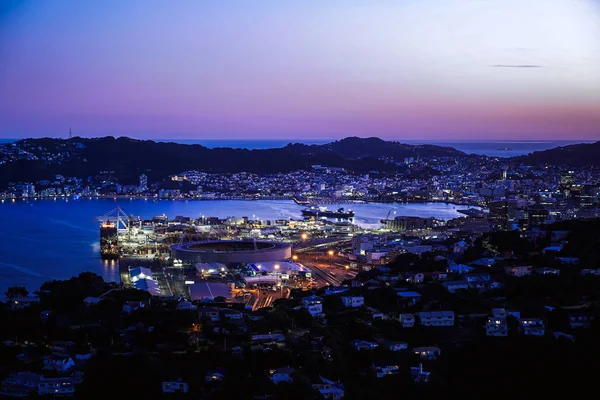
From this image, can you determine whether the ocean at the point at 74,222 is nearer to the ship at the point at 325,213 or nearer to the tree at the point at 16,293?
the ship at the point at 325,213

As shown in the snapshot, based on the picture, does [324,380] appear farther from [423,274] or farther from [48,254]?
[48,254]

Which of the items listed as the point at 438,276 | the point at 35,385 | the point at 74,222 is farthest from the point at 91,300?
the point at 74,222

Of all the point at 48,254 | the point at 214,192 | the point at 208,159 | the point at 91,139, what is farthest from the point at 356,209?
the point at 91,139

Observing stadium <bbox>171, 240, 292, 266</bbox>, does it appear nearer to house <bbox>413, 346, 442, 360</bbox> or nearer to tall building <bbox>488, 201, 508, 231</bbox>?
house <bbox>413, 346, 442, 360</bbox>

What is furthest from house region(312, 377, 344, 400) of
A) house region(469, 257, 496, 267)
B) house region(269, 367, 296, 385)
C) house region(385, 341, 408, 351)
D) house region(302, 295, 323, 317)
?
house region(469, 257, 496, 267)

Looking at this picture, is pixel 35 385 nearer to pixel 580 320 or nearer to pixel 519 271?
pixel 580 320

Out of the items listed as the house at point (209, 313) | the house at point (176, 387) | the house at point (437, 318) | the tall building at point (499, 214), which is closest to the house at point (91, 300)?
the house at point (209, 313)

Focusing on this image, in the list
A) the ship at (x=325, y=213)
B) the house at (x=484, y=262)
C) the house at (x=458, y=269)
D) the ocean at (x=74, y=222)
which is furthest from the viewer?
the ship at (x=325, y=213)
